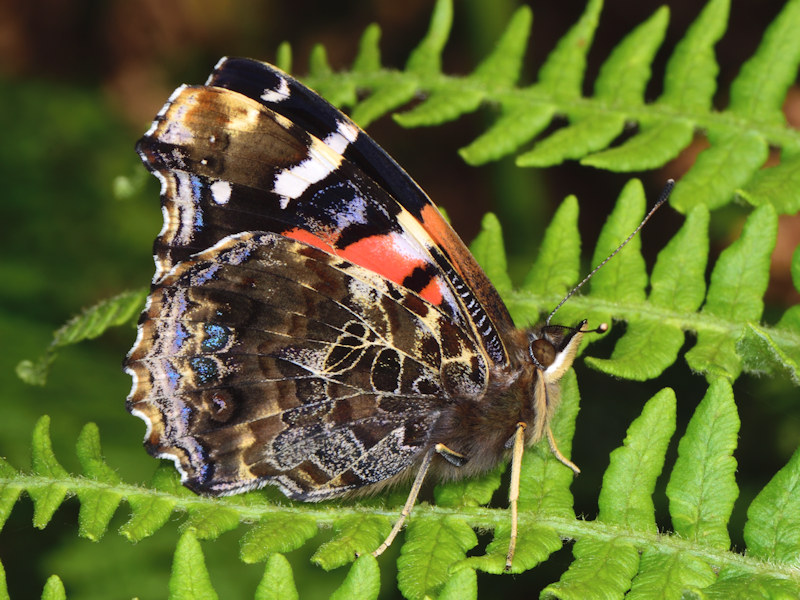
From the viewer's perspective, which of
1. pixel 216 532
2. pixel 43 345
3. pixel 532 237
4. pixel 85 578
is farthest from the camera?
pixel 532 237

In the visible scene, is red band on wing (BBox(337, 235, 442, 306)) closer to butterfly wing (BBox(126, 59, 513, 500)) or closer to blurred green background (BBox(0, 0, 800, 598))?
butterfly wing (BBox(126, 59, 513, 500))

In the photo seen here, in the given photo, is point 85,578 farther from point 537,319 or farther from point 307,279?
point 537,319

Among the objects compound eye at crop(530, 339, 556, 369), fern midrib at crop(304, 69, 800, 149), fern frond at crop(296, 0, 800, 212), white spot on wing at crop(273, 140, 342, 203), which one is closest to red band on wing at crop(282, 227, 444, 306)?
white spot on wing at crop(273, 140, 342, 203)

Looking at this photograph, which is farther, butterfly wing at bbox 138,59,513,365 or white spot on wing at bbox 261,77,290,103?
white spot on wing at bbox 261,77,290,103

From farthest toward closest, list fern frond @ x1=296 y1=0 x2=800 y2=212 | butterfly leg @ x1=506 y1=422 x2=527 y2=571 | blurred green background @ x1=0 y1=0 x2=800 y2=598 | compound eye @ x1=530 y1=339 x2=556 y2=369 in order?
blurred green background @ x1=0 y1=0 x2=800 y2=598 < fern frond @ x1=296 y1=0 x2=800 y2=212 < compound eye @ x1=530 y1=339 x2=556 y2=369 < butterfly leg @ x1=506 y1=422 x2=527 y2=571

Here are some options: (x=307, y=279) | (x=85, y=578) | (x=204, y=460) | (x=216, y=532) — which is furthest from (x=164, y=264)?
(x=85, y=578)

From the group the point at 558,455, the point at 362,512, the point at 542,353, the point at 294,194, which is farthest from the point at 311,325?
the point at 558,455

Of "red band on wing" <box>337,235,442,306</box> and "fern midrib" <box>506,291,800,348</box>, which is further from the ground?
"red band on wing" <box>337,235,442,306</box>
